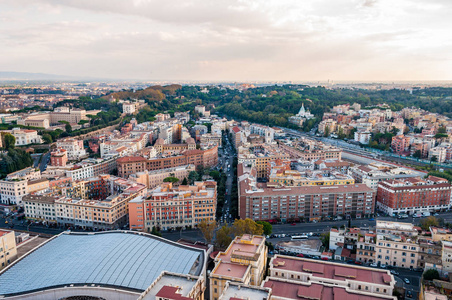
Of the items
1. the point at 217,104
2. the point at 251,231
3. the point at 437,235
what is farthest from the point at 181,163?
the point at 217,104

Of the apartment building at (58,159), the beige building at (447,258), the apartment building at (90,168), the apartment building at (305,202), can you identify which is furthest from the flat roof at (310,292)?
the apartment building at (58,159)

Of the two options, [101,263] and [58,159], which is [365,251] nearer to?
[101,263]

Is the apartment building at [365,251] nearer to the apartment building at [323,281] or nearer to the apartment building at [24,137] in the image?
the apartment building at [323,281]

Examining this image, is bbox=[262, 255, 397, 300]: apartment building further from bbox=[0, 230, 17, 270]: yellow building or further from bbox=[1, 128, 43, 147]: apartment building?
bbox=[1, 128, 43, 147]: apartment building

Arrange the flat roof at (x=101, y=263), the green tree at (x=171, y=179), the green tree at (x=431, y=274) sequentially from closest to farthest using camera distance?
1. the flat roof at (x=101, y=263)
2. the green tree at (x=431, y=274)
3. the green tree at (x=171, y=179)

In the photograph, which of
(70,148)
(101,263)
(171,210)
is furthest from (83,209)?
(70,148)
